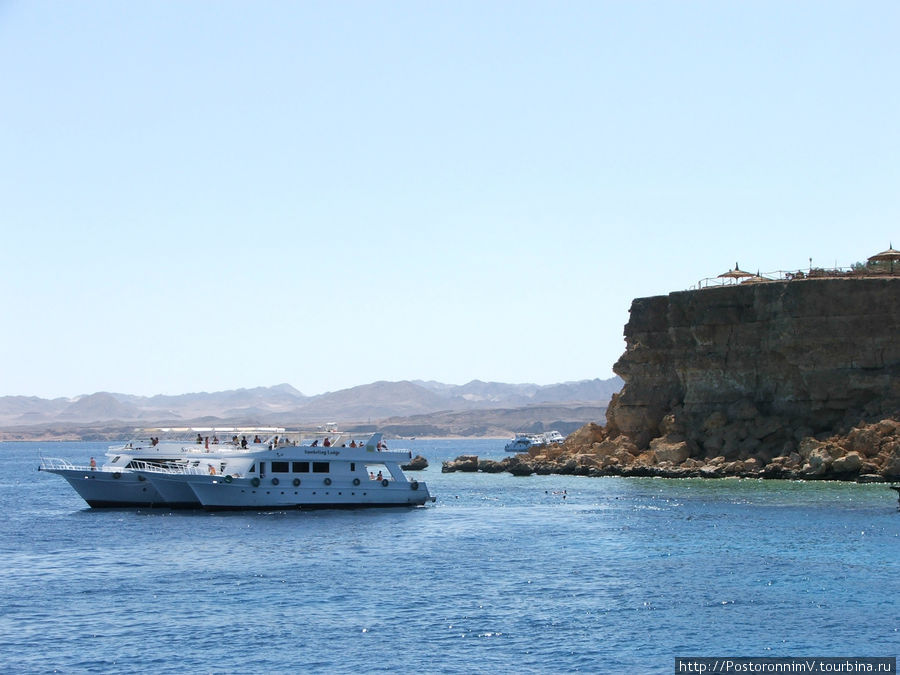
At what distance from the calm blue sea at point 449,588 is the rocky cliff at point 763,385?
16.1m

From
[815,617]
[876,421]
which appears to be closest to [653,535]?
[815,617]

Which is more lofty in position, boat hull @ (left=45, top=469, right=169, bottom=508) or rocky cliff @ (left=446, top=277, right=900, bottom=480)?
rocky cliff @ (left=446, top=277, right=900, bottom=480)

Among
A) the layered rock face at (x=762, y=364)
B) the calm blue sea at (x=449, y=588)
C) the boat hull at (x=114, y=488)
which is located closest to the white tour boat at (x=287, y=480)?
the boat hull at (x=114, y=488)

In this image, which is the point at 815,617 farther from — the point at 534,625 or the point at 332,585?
the point at 332,585

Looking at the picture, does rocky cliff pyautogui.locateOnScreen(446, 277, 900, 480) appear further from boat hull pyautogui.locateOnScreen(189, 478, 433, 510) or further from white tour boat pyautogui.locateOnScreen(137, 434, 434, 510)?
boat hull pyautogui.locateOnScreen(189, 478, 433, 510)

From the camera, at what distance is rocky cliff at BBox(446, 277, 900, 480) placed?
7631 cm

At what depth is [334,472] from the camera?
6025 cm

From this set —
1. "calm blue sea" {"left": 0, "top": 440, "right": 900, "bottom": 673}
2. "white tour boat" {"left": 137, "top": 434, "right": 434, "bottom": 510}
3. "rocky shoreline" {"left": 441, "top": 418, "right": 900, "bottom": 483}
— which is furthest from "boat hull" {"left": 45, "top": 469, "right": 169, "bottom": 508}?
"rocky shoreline" {"left": 441, "top": 418, "right": 900, "bottom": 483}

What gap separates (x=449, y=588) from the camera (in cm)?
3678

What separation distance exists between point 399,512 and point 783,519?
20465mm

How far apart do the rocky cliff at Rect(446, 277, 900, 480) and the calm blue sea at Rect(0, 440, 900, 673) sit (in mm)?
16106

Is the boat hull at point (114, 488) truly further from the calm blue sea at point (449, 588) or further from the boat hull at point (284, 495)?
the boat hull at point (284, 495)

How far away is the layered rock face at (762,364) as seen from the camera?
77875 mm

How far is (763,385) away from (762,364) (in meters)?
1.66
